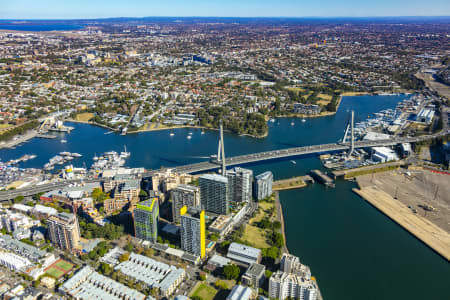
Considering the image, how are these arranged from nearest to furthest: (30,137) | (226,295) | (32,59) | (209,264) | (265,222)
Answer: (226,295), (209,264), (265,222), (30,137), (32,59)

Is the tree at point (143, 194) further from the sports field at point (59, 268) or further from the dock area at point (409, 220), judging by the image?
the dock area at point (409, 220)

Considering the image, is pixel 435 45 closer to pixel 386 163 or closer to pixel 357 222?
pixel 386 163

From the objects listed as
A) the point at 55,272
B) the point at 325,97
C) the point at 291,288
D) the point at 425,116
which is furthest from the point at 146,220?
the point at 325,97

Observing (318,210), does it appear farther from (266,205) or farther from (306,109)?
(306,109)

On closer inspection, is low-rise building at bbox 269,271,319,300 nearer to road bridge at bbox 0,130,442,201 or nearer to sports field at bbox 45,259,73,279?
sports field at bbox 45,259,73,279

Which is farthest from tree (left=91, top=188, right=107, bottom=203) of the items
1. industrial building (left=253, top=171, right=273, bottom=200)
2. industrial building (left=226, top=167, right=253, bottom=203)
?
industrial building (left=253, top=171, right=273, bottom=200)

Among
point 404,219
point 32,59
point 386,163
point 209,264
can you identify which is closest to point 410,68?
point 386,163

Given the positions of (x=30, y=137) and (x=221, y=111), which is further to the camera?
(x=221, y=111)
